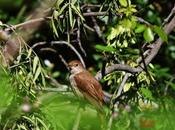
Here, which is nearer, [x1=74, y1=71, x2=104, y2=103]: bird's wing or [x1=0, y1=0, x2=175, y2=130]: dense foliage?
[x1=0, y1=0, x2=175, y2=130]: dense foliage

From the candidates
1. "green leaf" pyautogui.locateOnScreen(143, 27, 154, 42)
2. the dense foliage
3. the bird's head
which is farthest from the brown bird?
"green leaf" pyautogui.locateOnScreen(143, 27, 154, 42)

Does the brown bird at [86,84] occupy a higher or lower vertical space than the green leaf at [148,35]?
lower

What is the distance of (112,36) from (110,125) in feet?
2.54

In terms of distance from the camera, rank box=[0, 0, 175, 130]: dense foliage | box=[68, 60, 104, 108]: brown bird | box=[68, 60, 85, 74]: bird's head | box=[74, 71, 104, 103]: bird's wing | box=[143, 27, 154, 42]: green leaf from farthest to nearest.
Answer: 1. box=[68, 60, 85, 74]: bird's head
2. box=[74, 71, 104, 103]: bird's wing
3. box=[68, 60, 104, 108]: brown bird
4. box=[0, 0, 175, 130]: dense foliage
5. box=[143, 27, 154, 42]: green leaf

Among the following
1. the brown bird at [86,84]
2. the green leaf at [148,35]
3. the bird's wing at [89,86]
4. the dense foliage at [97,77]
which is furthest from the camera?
the bird's wing at [89,86]

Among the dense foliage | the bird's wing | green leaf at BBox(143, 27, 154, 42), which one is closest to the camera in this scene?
green leaf at BBox(143, 27, 154, 42)

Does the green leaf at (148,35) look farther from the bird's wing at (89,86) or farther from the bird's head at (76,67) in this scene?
the bird's head at (76,67)

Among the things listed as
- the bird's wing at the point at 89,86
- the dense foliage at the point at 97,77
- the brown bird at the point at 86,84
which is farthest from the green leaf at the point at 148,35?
the bird's wing at the point at 89,86

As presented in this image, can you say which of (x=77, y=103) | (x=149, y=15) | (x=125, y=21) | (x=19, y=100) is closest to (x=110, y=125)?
(x=77, y=103)

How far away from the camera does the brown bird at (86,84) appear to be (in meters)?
4.50

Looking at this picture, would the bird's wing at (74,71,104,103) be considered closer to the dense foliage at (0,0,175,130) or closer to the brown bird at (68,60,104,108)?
the brown bird at (68,60,104,108)

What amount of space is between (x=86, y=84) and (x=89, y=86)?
0.38 ft

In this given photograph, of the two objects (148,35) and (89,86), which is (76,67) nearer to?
(89,86)

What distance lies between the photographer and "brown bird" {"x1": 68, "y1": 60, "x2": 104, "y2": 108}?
14.8ft
